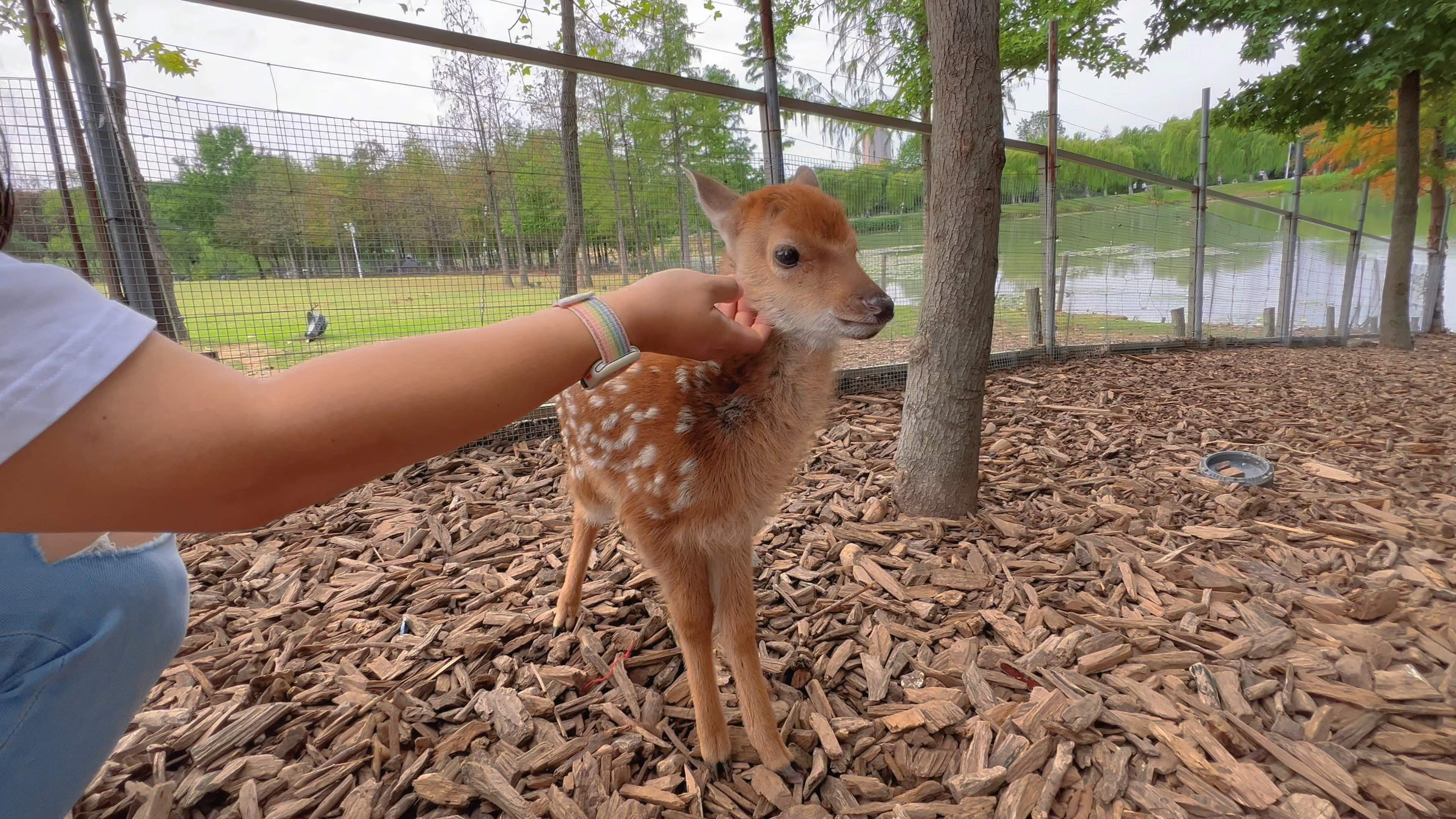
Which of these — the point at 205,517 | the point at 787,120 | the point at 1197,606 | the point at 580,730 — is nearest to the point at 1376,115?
the point at 787,120

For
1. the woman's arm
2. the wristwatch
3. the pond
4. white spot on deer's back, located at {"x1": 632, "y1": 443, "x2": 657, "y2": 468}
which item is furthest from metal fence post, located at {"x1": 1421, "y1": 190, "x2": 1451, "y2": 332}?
the woman's arm

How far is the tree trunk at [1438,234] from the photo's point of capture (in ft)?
18.7

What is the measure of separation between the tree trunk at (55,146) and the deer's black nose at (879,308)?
10.5ft

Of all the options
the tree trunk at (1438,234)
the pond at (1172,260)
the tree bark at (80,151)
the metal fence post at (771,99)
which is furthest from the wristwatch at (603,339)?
the tree trunk at (1438,234)

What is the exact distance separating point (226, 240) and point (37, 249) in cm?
70

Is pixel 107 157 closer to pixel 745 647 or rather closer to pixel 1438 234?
pixel 745 647

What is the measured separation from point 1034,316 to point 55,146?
7386 mm

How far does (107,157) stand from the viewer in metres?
2.86

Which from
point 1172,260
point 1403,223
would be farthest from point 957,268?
point 1403,223

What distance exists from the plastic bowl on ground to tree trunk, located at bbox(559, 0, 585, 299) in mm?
3961

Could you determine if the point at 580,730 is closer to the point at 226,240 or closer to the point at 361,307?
the point at 361,307

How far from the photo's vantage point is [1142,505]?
3066mm

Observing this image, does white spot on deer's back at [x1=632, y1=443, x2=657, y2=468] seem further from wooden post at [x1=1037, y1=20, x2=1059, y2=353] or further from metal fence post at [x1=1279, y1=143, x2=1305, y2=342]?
metal fence post at [x1=1279, y1=143, x2=1305, y2=342]

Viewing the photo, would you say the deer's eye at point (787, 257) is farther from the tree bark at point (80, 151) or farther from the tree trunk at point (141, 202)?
the tree trunk at point (141, 202)
